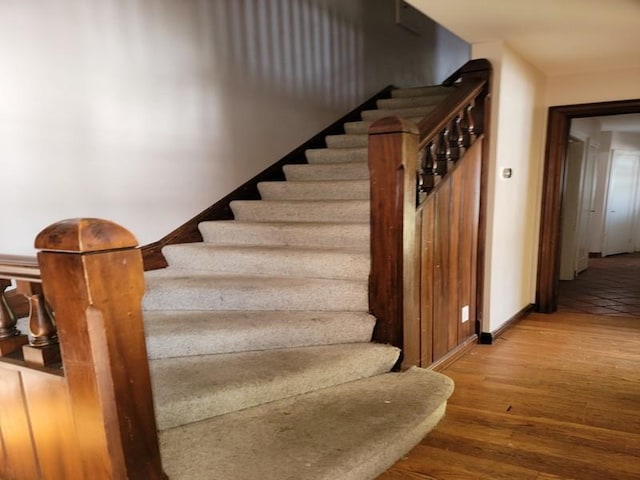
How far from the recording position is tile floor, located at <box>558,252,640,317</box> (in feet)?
13.4

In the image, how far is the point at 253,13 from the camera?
3.01m

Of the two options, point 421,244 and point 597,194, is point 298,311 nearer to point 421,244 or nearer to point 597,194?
point 421,244

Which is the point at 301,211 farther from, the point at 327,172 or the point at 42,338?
the point at 42,338

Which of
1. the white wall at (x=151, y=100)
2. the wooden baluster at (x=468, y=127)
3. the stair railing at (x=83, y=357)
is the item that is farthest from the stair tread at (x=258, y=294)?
the wooden baluster at (x=468, y=127)

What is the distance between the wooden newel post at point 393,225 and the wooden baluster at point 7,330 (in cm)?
137

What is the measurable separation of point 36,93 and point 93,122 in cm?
27

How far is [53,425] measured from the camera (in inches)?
43.7

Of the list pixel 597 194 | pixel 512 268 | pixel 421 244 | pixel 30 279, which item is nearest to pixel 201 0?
pixel 421 244

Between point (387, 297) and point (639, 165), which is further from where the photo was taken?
point (639, 165)

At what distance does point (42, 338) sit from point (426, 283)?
72.0 inches

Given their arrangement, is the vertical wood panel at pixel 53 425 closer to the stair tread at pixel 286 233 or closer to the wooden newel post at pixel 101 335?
the wooden newel post at pixel 101 335

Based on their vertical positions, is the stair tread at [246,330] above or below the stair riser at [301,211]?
below

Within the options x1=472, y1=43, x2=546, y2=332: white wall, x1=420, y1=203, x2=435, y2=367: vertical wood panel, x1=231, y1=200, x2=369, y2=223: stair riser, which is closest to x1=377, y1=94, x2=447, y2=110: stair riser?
x1=472, y1=43, x2=546, y2=332: white wall

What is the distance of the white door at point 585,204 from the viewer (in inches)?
212
